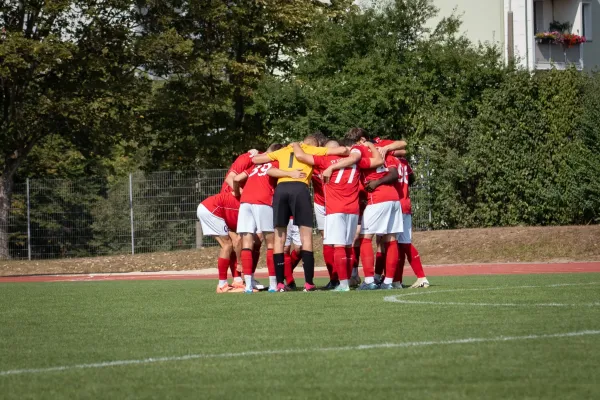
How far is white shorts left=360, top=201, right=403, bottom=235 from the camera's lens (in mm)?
15156

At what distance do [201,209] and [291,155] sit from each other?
2.00 metres

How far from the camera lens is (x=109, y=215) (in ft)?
108

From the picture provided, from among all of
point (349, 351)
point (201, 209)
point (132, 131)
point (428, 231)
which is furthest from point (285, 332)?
point (132, 131)

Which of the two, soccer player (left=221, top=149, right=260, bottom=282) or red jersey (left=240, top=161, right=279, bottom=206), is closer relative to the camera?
red jersey (left=240, top=161, right=279, bottom=206)

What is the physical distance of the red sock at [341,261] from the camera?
15.0 m

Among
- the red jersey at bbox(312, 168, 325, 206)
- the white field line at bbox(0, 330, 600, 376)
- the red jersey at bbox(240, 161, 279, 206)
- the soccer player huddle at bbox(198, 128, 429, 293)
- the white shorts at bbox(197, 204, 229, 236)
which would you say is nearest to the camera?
the white field line at bbox(0, 330, 600, 376)

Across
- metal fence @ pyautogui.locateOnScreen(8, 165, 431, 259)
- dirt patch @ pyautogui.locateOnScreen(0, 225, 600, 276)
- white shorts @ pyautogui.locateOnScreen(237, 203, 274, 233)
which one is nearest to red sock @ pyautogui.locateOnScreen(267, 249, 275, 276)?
white shorts @ pyautogui.locateOnScreen(237, 203, 274, 233)

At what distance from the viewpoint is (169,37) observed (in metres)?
33.9

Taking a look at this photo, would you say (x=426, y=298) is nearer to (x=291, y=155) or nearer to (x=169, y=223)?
(x=291, y=155)

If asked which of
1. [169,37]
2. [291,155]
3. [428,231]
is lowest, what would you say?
[428,231]

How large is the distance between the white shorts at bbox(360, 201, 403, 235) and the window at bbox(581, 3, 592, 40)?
37.0 metres

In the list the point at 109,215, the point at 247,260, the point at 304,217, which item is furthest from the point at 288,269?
the point at 109,215

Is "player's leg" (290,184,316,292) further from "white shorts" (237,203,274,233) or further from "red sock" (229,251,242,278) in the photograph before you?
"red sock" (229,251,242,278)

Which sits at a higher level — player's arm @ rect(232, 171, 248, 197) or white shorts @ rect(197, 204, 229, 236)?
player's arm @ rect(232, 171, 248, 197)
